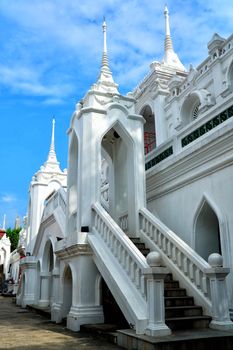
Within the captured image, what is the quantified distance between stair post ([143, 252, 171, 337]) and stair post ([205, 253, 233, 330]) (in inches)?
40.9

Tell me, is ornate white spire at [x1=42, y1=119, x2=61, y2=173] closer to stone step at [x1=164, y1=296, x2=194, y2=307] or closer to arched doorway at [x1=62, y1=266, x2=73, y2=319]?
arched doorway at [x1=62, y1=266, x2=73, y2=319]

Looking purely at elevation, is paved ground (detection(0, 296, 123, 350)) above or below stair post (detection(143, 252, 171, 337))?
below

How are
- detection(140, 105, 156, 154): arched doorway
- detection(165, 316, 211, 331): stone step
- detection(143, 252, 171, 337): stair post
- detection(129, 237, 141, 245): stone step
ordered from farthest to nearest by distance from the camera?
detection(140, 105, 156, 154): arched doorway → detection(129, 237, 141, 245): stone step → detection(165, 316, 211, 331): stone step → detection(143, 252, 171, 337): stair post

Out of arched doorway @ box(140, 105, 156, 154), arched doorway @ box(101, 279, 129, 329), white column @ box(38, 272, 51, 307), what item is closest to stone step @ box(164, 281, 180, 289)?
arched doorway @ box(101, 279, 129, 329)

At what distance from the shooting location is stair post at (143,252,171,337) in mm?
5398

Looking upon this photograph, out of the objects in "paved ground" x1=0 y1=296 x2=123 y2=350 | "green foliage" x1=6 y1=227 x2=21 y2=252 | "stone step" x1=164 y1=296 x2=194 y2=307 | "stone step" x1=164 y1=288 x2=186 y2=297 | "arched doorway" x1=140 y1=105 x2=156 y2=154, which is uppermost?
"arched doorway" x1=140 y1=105 x2=156 y2=154

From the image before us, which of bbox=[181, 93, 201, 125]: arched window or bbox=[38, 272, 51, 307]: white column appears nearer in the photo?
bbox=[181, 93, 201, 125]: arched window

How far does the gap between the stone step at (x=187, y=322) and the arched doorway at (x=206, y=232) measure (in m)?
2.33

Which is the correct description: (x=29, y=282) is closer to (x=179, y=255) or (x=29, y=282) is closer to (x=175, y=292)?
(x=179, y=255)

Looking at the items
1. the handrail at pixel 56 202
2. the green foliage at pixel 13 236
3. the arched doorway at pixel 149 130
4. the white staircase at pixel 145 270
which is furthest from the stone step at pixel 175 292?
the green foliage at pixel 13 236

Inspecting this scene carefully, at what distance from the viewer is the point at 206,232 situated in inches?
338

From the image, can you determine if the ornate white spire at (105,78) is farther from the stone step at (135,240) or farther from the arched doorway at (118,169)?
the stone step at (135,240)

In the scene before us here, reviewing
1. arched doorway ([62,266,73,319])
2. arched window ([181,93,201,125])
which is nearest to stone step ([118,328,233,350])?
arched doorway ([62,266,73,319])

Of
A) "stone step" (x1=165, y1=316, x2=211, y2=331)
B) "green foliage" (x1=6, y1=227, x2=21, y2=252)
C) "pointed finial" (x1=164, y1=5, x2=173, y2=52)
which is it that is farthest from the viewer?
"green foliage" (x1=6, y1=227, x2=21, y2=252)
